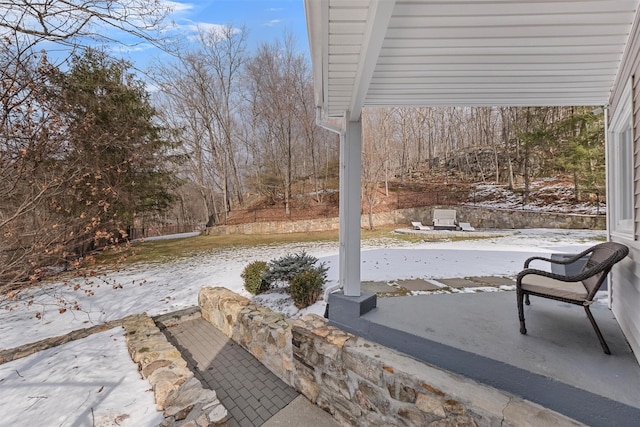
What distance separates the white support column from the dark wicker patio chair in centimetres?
131

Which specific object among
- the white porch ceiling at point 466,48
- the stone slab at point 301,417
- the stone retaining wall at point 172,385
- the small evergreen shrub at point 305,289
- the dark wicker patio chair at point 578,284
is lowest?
the stone slab at point 301,417

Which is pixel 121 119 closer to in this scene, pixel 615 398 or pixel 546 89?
pixel 546 89

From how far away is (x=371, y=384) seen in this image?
1849 mm

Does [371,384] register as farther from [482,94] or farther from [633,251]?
[482,94]

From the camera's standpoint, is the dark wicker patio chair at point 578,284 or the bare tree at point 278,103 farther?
the bare tree at point 278,103

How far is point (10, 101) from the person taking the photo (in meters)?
3.27

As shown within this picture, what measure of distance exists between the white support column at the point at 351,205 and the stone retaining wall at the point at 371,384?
51 centimetres

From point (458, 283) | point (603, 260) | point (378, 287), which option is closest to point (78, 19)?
point (378, 287)

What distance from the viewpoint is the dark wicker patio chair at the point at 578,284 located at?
1.80 m

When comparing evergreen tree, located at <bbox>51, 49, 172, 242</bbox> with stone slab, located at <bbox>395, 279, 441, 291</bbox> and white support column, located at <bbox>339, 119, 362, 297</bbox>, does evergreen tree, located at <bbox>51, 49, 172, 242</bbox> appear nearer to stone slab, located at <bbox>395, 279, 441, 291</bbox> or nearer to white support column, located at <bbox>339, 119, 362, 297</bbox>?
white support column, located at <bbox>339, 119, 362, 297</bbox>

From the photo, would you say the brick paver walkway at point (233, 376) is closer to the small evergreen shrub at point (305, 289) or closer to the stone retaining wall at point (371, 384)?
the stone retaining wall at point (371, 384)

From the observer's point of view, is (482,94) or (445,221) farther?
(445,221)

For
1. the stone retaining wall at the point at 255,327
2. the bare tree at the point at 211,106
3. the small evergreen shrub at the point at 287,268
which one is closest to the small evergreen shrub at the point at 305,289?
the small evergreen shrub at the point at 287,268

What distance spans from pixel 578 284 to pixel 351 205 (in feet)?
6.07
